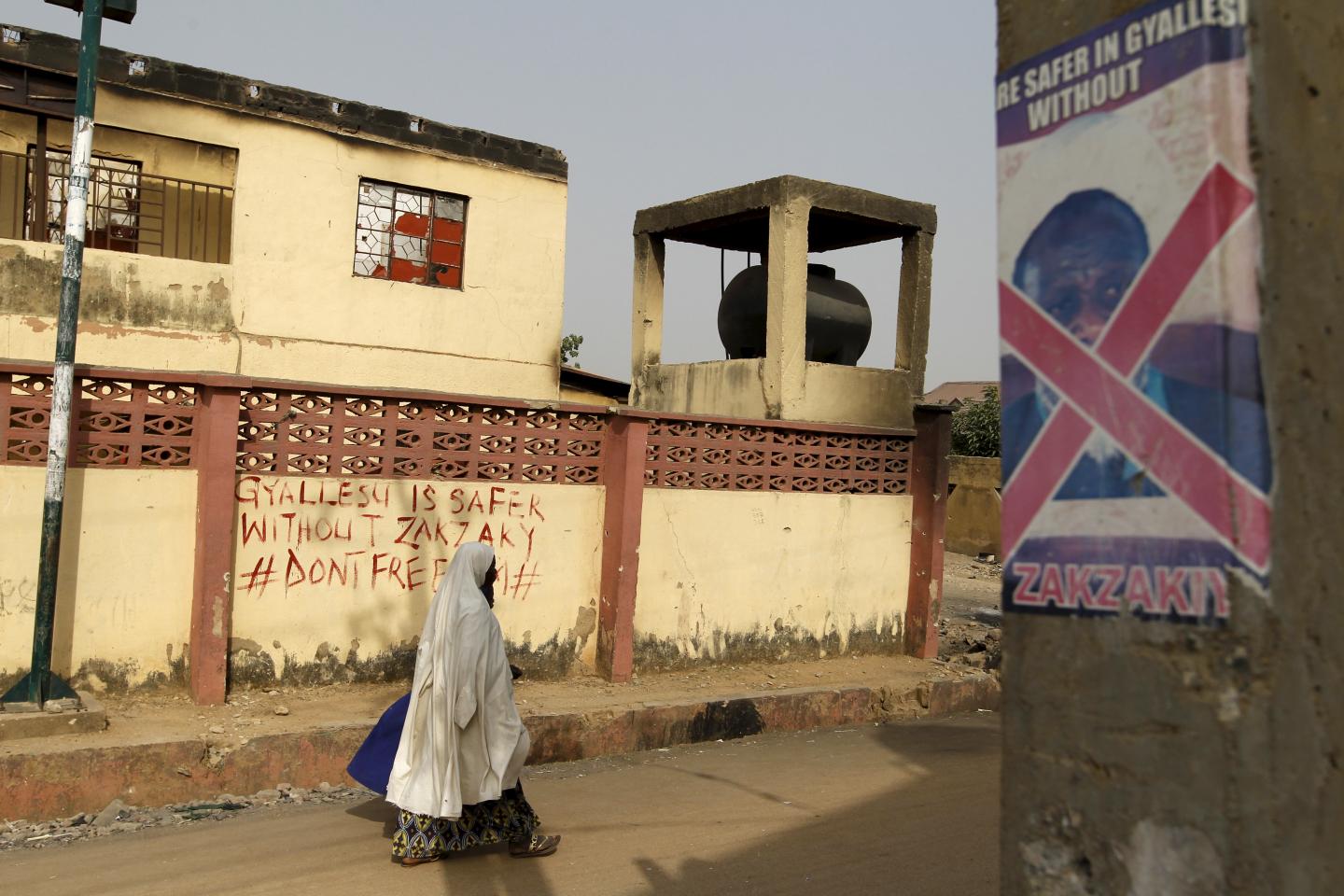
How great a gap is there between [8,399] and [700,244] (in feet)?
21.8

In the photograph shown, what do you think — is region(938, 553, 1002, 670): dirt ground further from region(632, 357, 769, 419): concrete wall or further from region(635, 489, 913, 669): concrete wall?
region(632, 357, 769, 419): concrete wall

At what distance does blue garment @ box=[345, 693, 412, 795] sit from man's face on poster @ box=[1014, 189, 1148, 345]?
398cm

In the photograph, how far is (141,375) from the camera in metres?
6.44

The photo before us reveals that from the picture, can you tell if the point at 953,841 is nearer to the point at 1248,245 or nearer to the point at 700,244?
the point at 1248,245

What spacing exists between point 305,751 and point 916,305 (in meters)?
6.44

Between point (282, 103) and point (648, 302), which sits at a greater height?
point (282, 103)

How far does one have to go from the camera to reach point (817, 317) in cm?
1008

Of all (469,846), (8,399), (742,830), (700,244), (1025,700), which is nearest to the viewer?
(1025,700)

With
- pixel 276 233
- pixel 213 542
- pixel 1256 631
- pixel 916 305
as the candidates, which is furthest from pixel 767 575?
pixel 1256 631

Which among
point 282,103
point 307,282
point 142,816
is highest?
point 282,103

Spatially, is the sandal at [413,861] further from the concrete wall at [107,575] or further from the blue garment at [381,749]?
the concrete wall at [107,575]

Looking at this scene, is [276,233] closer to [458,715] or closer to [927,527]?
[927,527]

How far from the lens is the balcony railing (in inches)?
423

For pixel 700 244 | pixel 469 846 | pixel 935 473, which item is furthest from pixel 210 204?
→ pixel 469 846
